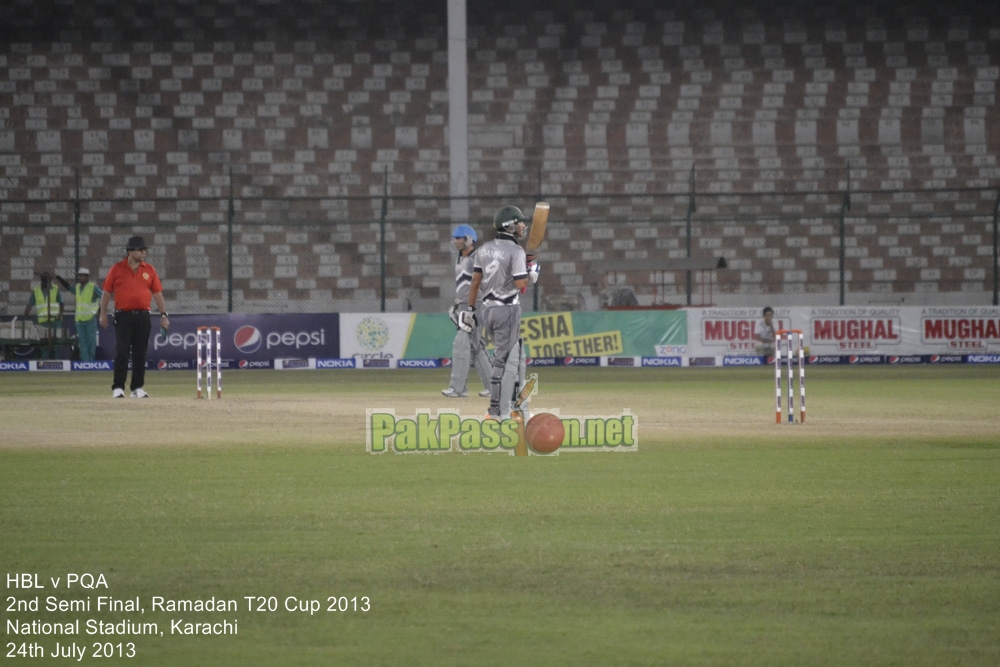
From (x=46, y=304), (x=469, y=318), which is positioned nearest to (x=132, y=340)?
(x=469, y=318)

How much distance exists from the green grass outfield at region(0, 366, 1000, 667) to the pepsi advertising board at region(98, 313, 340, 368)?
14474 millimetres

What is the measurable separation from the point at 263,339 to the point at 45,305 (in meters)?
4.95

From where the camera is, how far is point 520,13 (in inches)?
1405

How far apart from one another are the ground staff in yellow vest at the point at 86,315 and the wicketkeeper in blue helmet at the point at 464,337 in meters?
12.0

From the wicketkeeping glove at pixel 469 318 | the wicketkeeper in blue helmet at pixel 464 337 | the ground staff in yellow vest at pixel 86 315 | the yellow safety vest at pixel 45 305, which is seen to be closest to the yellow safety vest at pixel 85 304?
the ground staff in yellow vest at pixel 86 315

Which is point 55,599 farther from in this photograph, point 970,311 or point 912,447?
point 970,311

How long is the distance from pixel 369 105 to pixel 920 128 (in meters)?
15.1

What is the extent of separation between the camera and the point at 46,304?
28812mm

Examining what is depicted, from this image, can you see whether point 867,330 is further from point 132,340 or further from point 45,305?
point 45,305

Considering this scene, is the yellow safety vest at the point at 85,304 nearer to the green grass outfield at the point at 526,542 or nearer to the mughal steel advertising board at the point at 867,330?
the mughal steel advertising board at the point at 867,330

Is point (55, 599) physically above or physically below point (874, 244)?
below

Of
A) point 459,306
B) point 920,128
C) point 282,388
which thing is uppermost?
point 920,128

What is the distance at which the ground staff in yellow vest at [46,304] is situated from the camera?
28438 millimetres

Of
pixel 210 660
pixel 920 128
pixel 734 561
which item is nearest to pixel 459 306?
pixel 734 561
